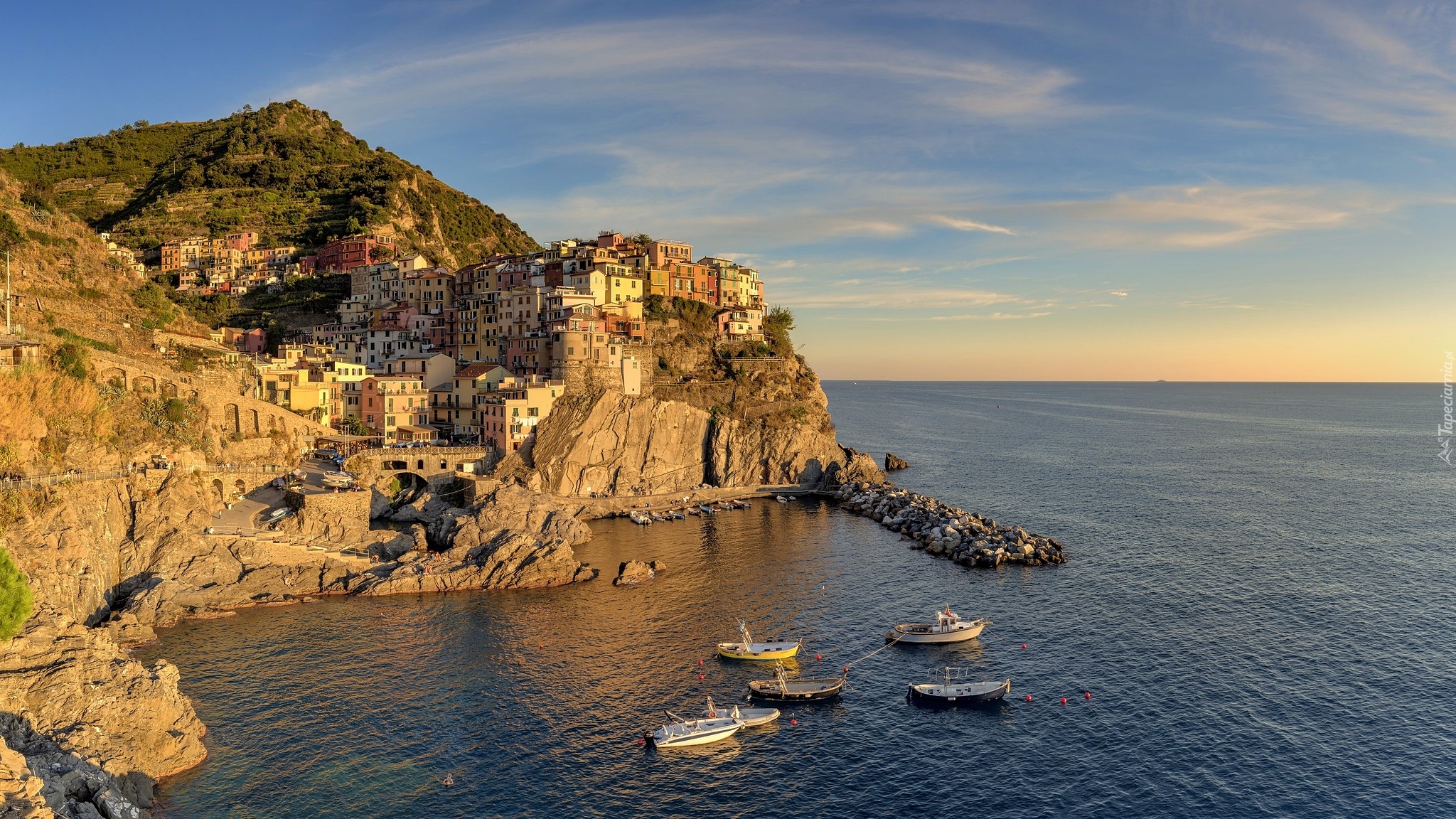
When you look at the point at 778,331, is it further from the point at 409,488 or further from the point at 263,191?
the point at 263,191

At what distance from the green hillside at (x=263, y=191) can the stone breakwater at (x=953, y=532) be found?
102548 mm

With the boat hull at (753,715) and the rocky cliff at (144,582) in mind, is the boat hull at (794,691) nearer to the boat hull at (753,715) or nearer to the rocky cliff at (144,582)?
the boat hull at (753,715)

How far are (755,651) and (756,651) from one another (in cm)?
8

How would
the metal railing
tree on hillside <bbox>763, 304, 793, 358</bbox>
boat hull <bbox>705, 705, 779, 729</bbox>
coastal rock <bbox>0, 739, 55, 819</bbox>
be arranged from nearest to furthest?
1. coastal rock <bbox>0, 739, 55, 819</bbox>
2. boat hull <bbox>705, 705, 779, 729</bbox>
3. the metal railing
4. tree on hillside <bbox>763, 304, 793, 358</bbox>

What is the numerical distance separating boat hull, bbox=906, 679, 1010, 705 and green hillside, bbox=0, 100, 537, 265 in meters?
134

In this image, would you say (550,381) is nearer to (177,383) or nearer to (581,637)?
(177,383)

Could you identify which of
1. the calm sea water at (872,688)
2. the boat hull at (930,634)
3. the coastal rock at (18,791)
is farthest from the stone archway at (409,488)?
the coastal rock at (18,791)

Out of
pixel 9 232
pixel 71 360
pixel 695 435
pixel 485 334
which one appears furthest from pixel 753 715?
pixel 9 232

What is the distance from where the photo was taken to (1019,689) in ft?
151

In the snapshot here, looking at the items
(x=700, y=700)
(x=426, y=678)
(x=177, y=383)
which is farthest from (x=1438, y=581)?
(x=177, y=383)

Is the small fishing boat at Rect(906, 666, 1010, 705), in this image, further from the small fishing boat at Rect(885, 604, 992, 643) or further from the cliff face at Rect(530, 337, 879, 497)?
the cliff face at Rect(530, 337, 879, 497)

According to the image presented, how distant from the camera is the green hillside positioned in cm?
15625

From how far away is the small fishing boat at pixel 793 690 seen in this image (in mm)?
45000

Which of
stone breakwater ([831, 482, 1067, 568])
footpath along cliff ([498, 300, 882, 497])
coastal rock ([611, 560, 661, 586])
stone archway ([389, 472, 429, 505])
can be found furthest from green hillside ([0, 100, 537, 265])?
coastal rock ([611, 560, 661, 586])
